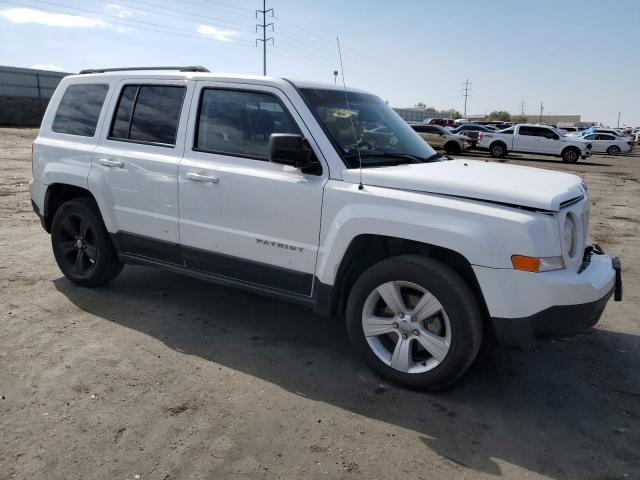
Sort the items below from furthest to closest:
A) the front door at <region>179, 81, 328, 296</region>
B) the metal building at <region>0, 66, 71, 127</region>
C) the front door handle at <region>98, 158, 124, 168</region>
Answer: the metal building at <region>0, 66, 71, 127</region>
the front door handle at <region>98, 158, 124, 168</region>
the front door at <region>179, 81, 328, 296</region>

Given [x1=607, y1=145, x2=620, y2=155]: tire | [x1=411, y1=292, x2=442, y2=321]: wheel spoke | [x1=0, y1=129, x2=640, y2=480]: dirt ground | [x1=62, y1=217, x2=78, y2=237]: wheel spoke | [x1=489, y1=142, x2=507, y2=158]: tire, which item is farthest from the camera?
[x1=607, y1=145, x2=620, y2=155]: tire

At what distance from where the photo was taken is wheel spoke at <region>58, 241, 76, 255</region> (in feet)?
17.2

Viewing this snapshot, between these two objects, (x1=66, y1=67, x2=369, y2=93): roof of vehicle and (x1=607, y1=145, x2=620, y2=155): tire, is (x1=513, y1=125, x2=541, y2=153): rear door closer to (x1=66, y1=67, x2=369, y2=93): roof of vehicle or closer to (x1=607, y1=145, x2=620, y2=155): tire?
(x1=607, y1=145, x2=620, y2=155): tire

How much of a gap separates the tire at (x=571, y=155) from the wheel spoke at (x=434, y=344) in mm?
25241

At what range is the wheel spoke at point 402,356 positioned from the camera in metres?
3.49

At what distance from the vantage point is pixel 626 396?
3547mm

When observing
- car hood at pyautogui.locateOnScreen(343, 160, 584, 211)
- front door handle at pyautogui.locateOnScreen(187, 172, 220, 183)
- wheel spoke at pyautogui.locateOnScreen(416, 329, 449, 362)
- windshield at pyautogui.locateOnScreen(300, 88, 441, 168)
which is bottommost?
wheel spoke at pyautogui.locateOnScreen(416, 329, 449, 362)

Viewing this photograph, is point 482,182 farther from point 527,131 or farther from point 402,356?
point 527,131

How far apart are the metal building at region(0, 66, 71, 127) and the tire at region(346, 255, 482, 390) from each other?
1608 inches

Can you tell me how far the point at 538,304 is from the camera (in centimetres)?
307

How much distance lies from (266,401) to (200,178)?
5.64ft

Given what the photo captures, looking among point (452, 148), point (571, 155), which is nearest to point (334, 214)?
point (452, 148)

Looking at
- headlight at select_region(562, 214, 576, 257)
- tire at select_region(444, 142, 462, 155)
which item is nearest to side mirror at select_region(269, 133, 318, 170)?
headlight at select_region(562, 214, 576, 257)

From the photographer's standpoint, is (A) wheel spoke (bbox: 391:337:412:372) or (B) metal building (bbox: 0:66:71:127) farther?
(B) metal building (bbox: 0:66:71:127)
